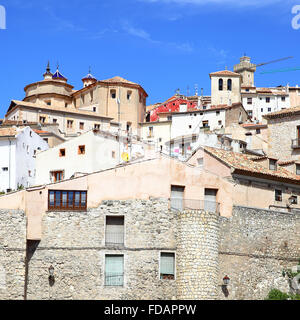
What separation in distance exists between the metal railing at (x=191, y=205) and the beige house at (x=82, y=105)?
43.7m

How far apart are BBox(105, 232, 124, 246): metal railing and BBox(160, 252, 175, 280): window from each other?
2.37 m

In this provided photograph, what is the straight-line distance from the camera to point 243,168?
45.6 metres

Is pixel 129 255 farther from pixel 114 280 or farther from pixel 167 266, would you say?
pixel 167 266

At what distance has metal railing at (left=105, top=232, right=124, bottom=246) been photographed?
40688 mm

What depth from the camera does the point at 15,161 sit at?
64000mm

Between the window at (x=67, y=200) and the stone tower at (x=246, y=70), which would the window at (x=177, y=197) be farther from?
the stone tower at (x=246, y=70)

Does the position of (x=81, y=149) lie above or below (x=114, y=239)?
above

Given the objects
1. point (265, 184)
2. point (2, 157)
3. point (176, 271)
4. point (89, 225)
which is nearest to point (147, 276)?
point (176, 271)

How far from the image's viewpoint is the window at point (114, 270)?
40.0 m

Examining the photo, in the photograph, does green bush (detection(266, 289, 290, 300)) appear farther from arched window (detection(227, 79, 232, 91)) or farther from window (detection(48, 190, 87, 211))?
arched window (detection(227, 79, 232, 91))

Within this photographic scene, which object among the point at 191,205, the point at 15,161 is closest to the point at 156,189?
the point at 191,205

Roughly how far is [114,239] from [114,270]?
1.71m

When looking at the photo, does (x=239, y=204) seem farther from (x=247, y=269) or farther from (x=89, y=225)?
(x=89, y=225)

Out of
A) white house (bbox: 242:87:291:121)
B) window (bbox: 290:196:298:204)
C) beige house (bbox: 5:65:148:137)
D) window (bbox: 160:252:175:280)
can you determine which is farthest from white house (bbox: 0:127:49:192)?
white house (bbox: 242:87:291:121)
